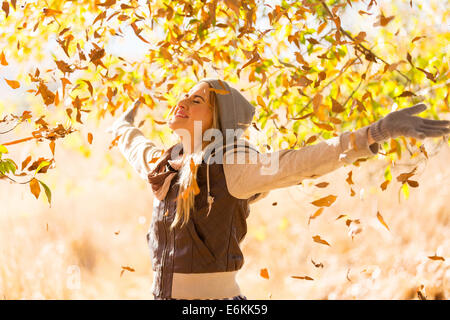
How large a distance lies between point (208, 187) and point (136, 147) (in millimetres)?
646

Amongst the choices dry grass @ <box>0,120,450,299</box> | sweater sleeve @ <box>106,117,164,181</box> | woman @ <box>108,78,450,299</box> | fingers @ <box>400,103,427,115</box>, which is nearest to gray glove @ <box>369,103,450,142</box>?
fingers @ <box>400,103,427,115</box>

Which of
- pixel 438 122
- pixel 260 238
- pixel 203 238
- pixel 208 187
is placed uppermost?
pixel 438 122

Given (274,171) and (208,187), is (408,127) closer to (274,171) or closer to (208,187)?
(274,171)

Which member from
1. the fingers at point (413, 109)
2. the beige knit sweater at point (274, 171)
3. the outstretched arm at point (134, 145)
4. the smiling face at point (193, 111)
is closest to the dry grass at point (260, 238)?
the outstretched arm at point (134, 145)

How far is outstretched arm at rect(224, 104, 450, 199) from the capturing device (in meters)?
1.26

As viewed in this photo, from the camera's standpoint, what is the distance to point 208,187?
178 cm

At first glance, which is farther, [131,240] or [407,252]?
[131,240]

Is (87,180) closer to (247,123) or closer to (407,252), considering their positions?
(407,252)

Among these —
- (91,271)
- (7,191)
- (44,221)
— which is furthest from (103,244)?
(7,191)

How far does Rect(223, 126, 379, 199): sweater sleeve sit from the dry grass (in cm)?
243

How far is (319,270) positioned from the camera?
14.7ft

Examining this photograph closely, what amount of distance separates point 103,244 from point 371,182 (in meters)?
2.45

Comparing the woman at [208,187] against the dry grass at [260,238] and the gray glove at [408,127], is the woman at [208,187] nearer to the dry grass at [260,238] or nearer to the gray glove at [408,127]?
the gray glove at [408,127]

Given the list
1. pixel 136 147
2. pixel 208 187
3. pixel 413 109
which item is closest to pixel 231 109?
pixel 208 187
